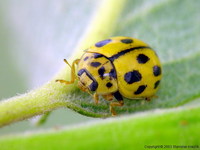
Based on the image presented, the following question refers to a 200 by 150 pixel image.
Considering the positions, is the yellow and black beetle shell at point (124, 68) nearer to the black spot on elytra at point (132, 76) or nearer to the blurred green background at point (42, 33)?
the black spot on elytra at point (132, 76)

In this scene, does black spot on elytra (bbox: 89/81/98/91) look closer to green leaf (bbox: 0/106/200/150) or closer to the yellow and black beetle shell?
the yellow and black beetle shell

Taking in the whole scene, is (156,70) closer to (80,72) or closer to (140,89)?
(140,89)

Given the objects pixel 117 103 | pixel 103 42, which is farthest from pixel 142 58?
pixel 117 103

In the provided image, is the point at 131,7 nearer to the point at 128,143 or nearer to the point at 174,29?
the point at 174,29

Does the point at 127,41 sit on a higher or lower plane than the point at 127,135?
higher

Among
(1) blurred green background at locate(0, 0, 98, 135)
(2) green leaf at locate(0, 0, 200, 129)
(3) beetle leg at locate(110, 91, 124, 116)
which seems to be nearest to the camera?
(2) green leaf at locate(0, 0, 200, 129)

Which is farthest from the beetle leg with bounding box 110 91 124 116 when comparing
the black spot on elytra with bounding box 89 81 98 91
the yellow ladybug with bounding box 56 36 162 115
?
the black spot on elytra with bounding box 89 81 98 91
